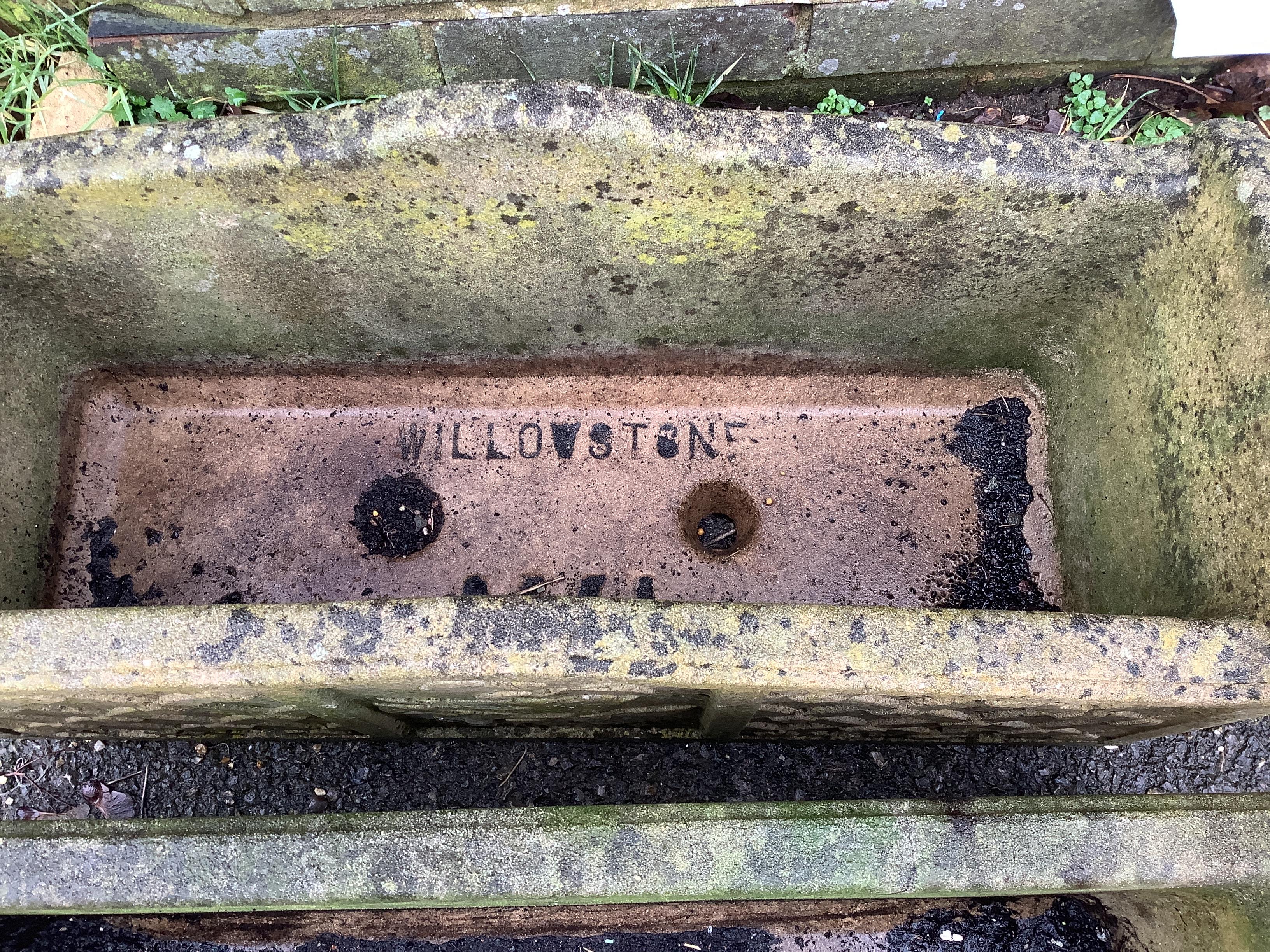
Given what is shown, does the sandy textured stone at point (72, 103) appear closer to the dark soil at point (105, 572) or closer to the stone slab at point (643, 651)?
the dark soil at point (105, 572)

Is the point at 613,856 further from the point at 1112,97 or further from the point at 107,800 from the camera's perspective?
the point at 1112,97

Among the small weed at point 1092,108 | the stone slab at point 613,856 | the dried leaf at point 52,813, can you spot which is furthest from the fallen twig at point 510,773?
the small weed at point 1092,108

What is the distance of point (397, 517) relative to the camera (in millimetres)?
2312

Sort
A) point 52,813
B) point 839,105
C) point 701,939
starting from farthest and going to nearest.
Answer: point 839,105 → point 52,813 → point 701,939

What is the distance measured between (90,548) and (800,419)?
2.09 metres

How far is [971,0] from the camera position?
220cm

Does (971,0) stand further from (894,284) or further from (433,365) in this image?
(433,365)

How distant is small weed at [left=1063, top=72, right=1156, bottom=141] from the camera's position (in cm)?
246

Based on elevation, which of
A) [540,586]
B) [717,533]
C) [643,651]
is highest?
[717,533]

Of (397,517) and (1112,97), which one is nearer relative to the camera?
(397,517)

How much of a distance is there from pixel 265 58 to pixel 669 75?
1.18 meters

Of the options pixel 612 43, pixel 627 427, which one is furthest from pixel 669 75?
pixel 627 427

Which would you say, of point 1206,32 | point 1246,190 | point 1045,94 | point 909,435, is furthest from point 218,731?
point 1206,32

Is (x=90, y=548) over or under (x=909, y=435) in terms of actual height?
under
